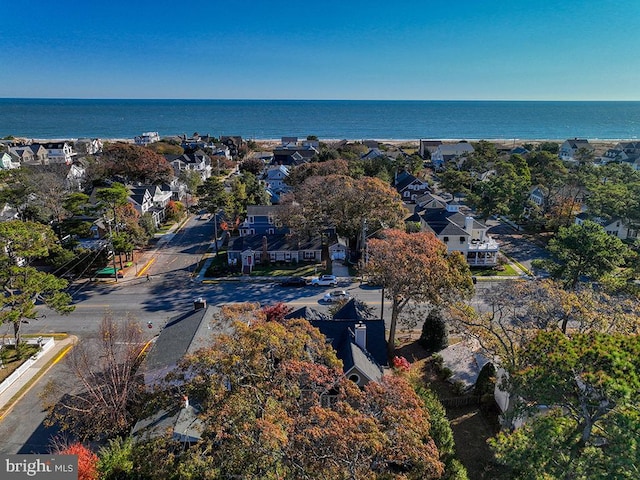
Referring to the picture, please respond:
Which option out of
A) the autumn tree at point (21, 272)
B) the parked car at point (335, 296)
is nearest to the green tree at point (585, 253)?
the parked car at point (335, 296)

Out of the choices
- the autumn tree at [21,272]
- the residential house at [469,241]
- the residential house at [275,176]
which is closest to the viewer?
the autumn tree at [21,272]

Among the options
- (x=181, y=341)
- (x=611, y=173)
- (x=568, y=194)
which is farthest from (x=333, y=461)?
(x=611, y=173)

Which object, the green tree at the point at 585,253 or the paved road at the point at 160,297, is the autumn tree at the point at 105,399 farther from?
the green tree at the point at 585,253

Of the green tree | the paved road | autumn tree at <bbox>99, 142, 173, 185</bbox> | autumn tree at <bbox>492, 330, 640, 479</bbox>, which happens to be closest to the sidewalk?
the paved road

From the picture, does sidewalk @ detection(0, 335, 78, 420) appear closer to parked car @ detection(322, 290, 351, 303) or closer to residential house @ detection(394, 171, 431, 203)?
parked car @ detection(322, 290, 351, 303)

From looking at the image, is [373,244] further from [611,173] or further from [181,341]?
[611,173]

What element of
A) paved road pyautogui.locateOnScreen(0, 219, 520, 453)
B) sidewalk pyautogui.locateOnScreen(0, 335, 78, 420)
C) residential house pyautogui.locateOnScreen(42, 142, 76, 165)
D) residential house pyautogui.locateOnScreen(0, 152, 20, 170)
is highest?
residential house pyautogui.locateOnScreen(42, 142, 76, 165)
